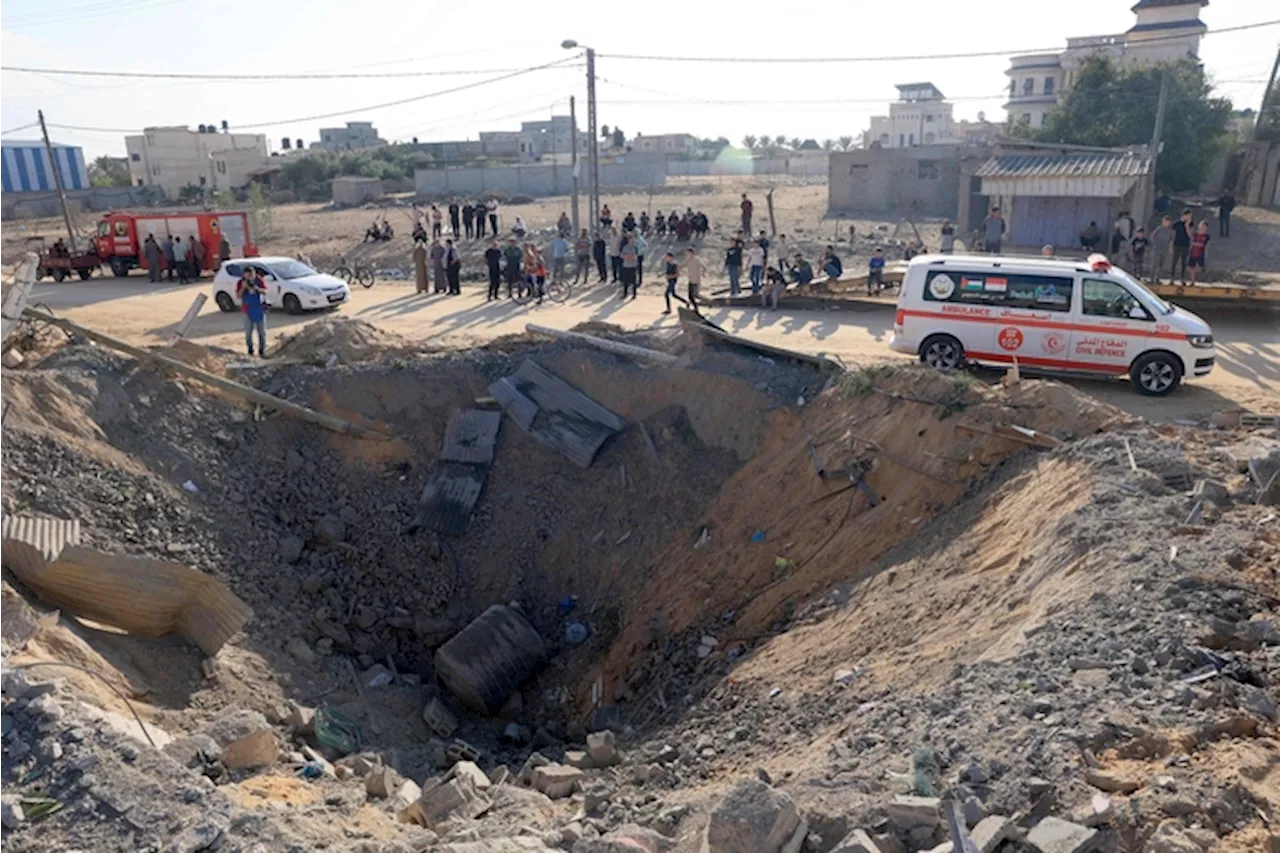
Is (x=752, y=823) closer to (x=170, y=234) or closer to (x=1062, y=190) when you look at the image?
(x=1062, y=190)

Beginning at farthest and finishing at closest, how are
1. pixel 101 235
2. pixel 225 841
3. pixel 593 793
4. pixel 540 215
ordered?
→ pixel 540 215 → pixel 101 235 → pixel 593 793 → pixel 225 841

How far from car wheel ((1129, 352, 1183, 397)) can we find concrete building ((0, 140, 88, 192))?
211 feet

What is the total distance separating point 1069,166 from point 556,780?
2447 centimetres

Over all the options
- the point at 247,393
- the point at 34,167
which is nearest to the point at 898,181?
the point at 247,393

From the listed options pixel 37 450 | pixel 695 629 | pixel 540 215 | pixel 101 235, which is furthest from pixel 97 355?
pixel 540 215

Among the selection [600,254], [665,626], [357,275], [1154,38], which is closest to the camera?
[665,626]

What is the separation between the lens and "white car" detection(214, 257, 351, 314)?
73.3 feet

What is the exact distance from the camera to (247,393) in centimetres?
1301

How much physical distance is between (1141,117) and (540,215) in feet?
79.4

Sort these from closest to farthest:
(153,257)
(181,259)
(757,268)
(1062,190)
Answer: (757,268) < (1062,190) < (153,257) < (181,259)

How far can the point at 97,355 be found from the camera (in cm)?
1275

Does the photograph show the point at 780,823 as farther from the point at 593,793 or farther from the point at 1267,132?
the point at 1267,132

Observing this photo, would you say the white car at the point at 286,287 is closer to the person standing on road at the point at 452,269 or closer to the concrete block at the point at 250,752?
the person standing on road at the point at 452,269

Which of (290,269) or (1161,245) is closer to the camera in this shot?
(1161,245)
